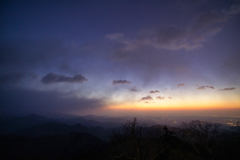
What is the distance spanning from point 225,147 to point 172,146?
18.1m

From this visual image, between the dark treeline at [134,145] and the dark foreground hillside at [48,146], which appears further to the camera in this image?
the dark foreground hillside at [48,146]

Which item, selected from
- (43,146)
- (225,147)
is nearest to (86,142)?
(43,146)

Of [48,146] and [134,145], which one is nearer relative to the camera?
[134,145]

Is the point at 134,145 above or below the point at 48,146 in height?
above

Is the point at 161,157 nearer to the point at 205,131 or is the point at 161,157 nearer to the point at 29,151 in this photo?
the point at 205,131

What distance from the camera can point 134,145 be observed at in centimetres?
2942

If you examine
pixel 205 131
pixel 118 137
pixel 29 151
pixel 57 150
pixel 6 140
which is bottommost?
pixel 57 150

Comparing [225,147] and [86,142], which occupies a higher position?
[225,147]

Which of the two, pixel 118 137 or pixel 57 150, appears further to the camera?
pixel 57 150

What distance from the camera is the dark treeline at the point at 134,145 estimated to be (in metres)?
29.8

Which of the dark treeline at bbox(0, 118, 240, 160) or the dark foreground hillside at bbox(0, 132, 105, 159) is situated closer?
the dark treeline at bbox(0, 118, 240, 160)

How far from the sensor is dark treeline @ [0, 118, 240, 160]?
29.8 m

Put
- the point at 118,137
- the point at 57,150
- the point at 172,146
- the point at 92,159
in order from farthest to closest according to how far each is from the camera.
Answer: the point at 57,150 < the point at 118,137 < the point at 92,159 < the point at 172,146

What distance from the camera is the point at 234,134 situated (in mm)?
38344
